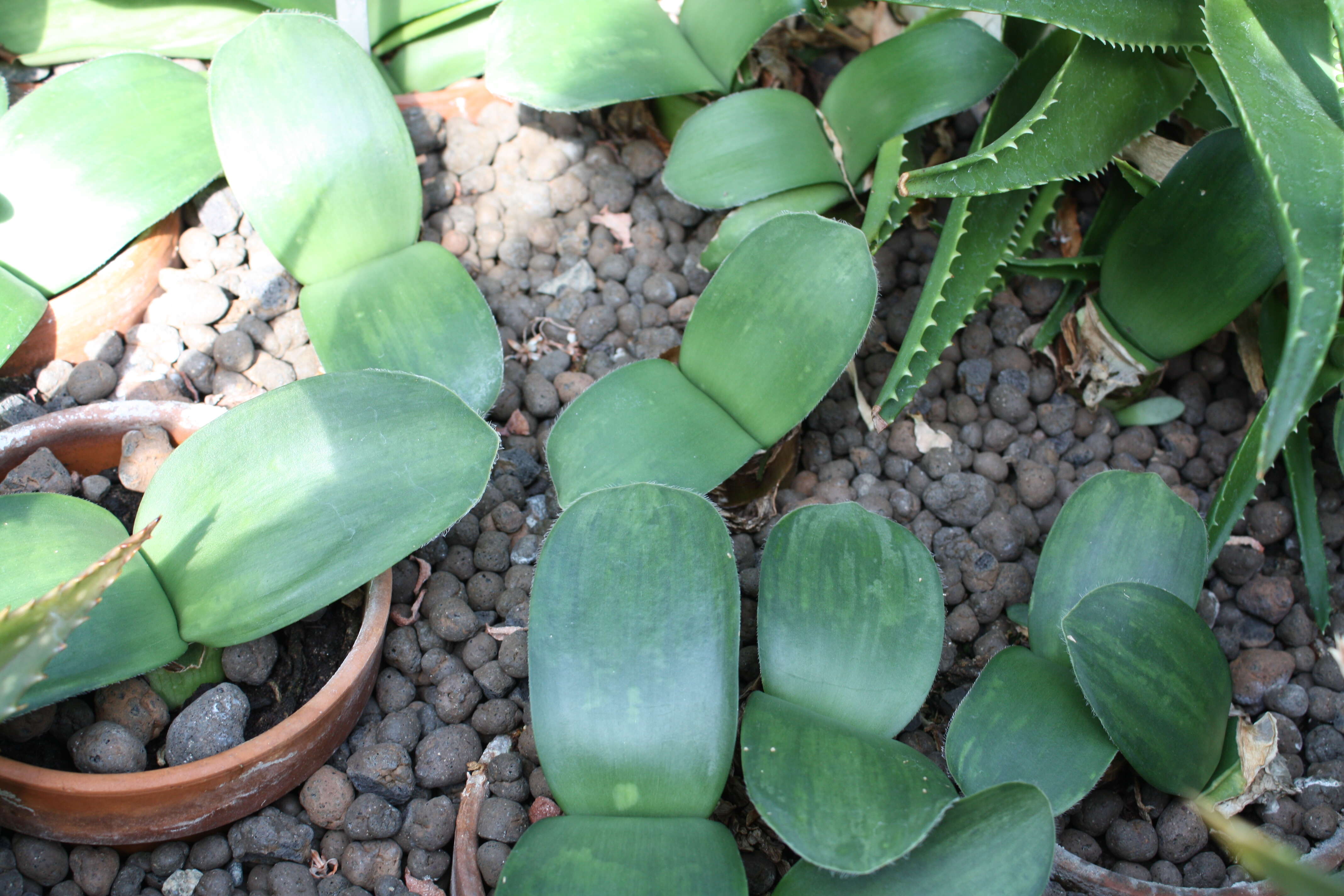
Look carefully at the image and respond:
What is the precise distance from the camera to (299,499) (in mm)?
903

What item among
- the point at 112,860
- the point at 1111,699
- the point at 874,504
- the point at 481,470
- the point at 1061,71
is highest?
the point at 1061,71

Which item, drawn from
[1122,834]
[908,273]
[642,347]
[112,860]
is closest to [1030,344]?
[908,273]

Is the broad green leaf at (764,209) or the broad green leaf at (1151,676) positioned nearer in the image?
the broad green leaf at (1151,676)

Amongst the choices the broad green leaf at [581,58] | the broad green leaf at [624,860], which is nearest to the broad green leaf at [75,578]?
the broad green leaf at [624,860]

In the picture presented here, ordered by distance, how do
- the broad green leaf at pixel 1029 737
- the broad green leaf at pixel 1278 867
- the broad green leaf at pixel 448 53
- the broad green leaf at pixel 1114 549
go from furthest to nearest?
1. the broad green leaf at pixel 448 53
2. the broad green leaf at pixel 1114 549
3. the broad green leaf at pixel 1029 737
4. the broad green leaf at pixel 1278 867

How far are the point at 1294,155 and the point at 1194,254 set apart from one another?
0.32 metres

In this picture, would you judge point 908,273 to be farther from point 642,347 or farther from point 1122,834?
point 1122,834

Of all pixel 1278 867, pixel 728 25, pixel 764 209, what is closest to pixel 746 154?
pixel 764 209

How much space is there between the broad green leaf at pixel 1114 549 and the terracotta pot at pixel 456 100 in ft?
3.43

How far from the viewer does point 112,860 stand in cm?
96

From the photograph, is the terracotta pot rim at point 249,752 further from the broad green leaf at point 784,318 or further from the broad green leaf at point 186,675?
the broad green leaf at point 784,318

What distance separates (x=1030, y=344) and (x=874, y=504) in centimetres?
38

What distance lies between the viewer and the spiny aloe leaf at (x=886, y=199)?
1177 millimetres

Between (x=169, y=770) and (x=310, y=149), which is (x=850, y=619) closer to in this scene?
(x=169, y=770)
